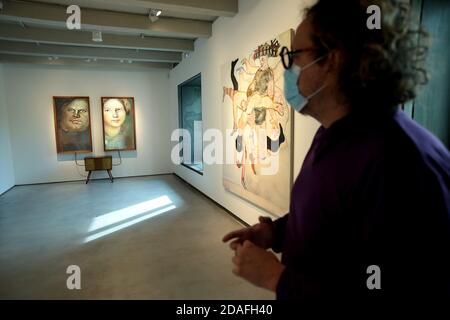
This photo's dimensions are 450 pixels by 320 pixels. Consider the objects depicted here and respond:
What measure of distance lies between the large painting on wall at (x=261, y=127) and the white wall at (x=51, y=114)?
403 centimetres

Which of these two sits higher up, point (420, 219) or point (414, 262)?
point (420, 219)

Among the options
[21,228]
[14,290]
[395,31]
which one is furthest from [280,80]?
[21,228]

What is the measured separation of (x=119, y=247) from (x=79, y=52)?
13.9 feet

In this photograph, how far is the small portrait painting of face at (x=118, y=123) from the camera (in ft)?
22.3

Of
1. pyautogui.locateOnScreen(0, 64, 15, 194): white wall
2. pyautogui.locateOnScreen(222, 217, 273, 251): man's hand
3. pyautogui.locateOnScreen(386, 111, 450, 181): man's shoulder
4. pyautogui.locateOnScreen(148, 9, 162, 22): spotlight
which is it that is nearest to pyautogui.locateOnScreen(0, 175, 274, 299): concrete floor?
pyautogui.locateOnScreen(0, 64, 15, 194): white wall

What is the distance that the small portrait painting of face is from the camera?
6805mm

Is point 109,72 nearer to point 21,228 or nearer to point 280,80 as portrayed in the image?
point 21,228

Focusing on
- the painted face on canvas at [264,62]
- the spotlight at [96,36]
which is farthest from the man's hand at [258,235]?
the spotlight at [96,36]

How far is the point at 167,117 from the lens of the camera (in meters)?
7.43

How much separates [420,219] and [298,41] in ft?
2.16

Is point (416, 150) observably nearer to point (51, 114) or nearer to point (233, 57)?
point (233, 57)

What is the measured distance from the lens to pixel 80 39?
462cm

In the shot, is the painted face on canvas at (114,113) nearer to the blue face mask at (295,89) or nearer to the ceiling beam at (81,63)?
the ceiling beam at (81,63)

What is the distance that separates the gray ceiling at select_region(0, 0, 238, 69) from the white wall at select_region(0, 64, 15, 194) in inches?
36.1
